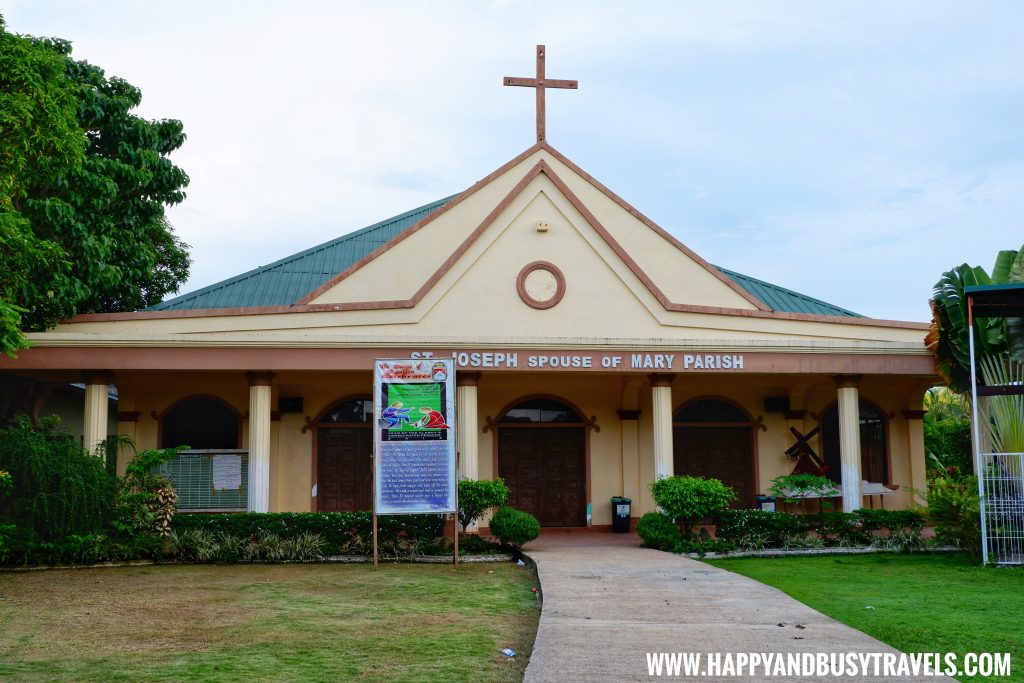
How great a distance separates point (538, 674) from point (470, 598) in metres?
3.97

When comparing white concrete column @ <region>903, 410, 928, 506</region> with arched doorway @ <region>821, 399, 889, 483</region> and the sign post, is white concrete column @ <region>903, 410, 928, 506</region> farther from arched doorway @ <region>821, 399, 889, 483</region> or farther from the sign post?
the sign post

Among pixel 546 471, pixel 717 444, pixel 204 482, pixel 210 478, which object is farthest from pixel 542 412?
pixel 204 482

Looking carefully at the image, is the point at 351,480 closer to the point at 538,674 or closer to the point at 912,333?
the point at 912,333

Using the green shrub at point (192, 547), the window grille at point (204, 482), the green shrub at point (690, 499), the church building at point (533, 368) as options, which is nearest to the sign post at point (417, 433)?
the church building at point (533, 368)

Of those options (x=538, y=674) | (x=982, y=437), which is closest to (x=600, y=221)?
(x=982, y=437)

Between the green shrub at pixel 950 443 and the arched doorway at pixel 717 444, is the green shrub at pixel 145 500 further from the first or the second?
the green shrub at pixel 950 443

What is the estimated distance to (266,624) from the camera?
30.5ft

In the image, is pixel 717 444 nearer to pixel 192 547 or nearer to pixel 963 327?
pixel 963 327

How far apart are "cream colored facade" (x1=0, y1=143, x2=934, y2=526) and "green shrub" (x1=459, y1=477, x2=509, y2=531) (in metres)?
1.23

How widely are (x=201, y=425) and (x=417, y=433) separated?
679 cm

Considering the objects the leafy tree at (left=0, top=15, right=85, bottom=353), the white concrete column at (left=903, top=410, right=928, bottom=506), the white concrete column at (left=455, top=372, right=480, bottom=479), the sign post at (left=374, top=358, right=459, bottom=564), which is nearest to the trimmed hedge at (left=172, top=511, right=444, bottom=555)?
the sign post at (left=374, top=358, right=459, bottom=564)

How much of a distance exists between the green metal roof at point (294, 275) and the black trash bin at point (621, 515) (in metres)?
7.37

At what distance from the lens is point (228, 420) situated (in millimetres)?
19297

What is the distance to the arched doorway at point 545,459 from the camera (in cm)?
1983
